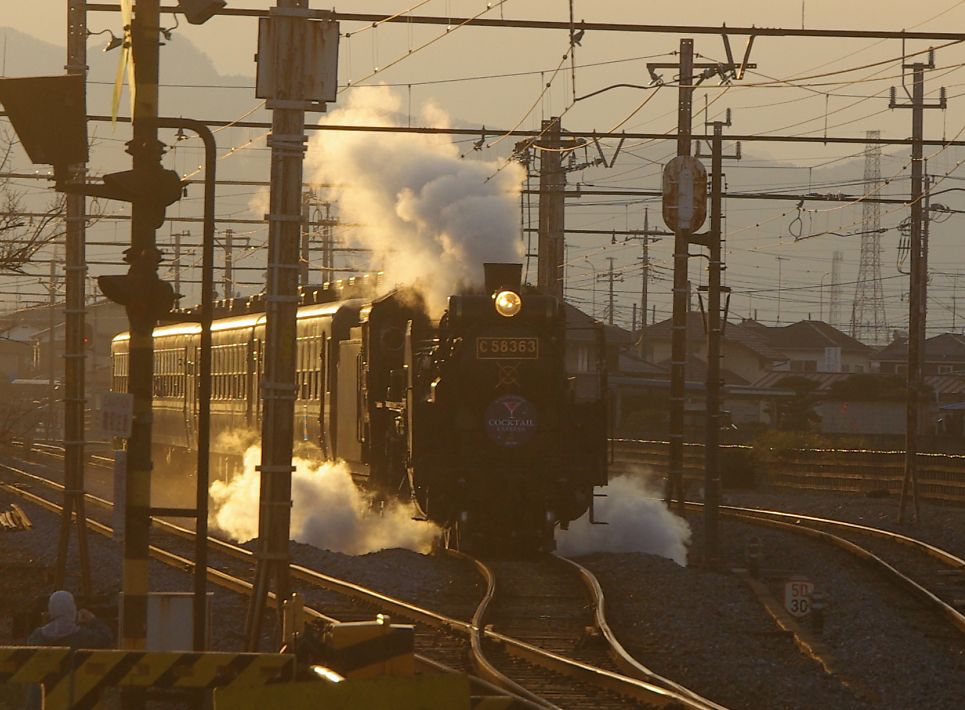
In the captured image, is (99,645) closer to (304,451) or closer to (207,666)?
(207,666)

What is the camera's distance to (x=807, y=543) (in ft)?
84.7

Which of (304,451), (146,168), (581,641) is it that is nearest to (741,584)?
(581,641)

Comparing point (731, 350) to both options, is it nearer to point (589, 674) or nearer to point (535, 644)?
point (535, 644)

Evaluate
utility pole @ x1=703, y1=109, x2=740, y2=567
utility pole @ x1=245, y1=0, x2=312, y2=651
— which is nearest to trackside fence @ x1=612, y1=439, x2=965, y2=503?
utility pole @ x1=703, y1=109, x2=740, y2=567

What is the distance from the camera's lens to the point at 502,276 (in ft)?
67.1

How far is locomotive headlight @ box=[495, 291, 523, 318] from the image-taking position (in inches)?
783

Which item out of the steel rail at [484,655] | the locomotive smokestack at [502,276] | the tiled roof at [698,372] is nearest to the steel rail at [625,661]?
the steel rail at [484,655]

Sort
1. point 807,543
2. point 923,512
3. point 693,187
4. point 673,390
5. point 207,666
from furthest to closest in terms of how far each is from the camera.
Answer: point 923,512, point 673,390, point 693,187, point 807,543, point 207,666

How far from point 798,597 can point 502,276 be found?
5998 mm

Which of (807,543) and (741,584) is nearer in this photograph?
(741,584)

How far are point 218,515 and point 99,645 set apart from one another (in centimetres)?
1850

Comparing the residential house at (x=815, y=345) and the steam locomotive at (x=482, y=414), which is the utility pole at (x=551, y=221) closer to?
A: the steam locomotive at (x=482, y=414)

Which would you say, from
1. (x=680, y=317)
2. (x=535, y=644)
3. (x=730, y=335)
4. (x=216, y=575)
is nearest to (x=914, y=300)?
(x=680, y=317)

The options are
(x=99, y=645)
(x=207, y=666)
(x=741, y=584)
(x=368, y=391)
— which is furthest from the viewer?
(x=368, y=391)
